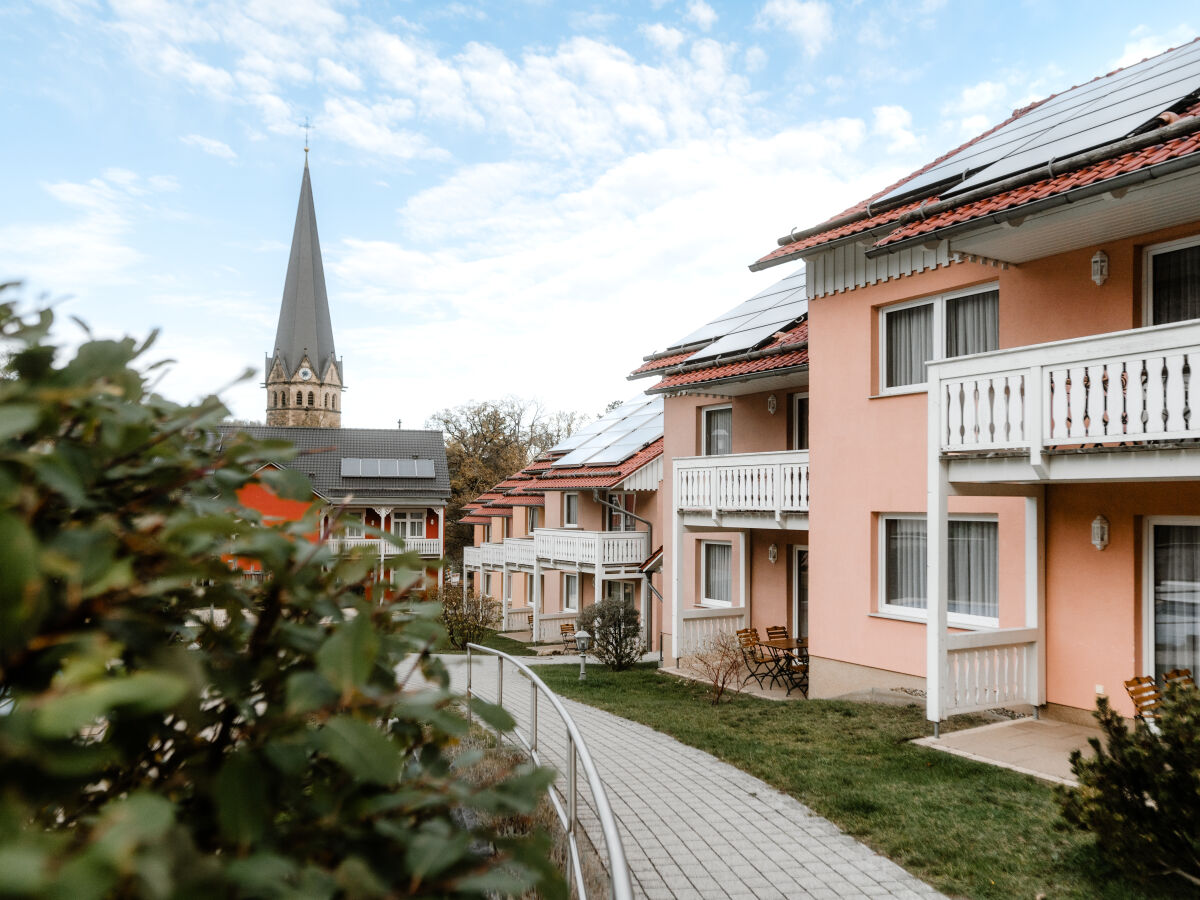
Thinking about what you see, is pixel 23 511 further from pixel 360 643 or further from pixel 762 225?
pixel 762 225

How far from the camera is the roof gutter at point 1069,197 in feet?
24.9

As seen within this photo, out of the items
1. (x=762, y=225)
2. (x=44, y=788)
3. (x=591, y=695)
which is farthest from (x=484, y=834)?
(x=762, y=225)

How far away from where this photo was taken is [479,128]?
103ft

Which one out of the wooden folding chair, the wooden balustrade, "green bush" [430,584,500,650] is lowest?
the wooden folding chair

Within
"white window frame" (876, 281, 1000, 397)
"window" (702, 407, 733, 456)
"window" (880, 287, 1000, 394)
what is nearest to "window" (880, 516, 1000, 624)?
"white window frame" (876, 281, 1000, 397)

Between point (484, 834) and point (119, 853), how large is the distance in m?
0.64

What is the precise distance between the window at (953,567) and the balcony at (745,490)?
184 cm

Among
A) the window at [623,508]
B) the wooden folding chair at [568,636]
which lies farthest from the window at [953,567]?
the wooden folding chair at [568,636]

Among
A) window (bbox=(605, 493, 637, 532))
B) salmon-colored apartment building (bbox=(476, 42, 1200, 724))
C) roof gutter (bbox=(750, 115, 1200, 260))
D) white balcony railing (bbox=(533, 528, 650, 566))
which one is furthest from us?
window (bbox=(605, 493, 637, 532))

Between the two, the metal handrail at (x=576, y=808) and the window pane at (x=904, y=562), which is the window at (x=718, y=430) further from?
the metal handrail at (x=576, y=808)

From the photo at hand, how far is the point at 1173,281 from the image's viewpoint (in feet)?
30.5

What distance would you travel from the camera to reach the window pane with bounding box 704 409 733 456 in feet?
61.4

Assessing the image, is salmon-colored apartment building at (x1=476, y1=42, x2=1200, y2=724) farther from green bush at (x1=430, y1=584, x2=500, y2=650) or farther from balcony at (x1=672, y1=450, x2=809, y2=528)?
green bush at (x1=430, y1=584, x2=500, y2=650)

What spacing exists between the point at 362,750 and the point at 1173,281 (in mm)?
11007
